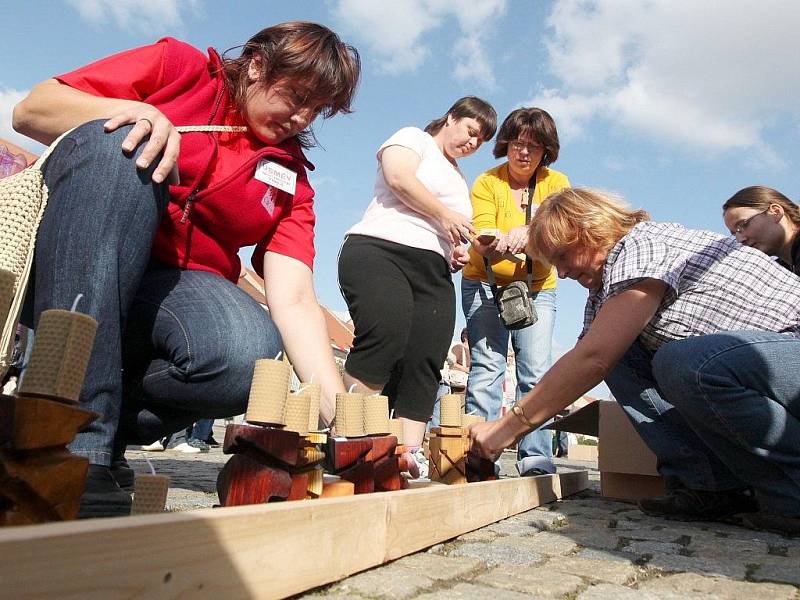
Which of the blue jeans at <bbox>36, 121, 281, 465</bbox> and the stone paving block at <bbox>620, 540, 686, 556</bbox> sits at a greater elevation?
the blue jeans at <bbox>36, 121, 281, 465</bbox>

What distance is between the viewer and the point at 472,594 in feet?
4.55

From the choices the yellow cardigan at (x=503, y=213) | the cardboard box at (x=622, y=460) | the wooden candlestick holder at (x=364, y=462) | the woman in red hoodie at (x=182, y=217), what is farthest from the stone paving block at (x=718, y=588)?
the yellow cardigan at (x=503, y=213)

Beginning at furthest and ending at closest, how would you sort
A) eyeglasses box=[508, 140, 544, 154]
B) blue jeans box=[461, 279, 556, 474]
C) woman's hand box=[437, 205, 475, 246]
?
eyeglasses box=[508, 140, 544, 154]
blue jeans box=[461, 279, 556, 474]
woman's hand box=[437, 205, 475, 246]

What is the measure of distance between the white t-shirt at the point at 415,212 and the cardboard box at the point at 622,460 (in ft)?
4.13

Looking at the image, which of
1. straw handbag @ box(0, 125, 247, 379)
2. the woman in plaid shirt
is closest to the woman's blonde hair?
the woman in plaid shirt

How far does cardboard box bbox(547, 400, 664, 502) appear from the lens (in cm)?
344

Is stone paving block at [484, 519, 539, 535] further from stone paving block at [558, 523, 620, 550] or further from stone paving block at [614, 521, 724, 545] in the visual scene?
stone paving block at [614, 521, 724, 545]

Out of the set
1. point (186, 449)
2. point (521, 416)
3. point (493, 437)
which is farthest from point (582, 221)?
point (186, 449)

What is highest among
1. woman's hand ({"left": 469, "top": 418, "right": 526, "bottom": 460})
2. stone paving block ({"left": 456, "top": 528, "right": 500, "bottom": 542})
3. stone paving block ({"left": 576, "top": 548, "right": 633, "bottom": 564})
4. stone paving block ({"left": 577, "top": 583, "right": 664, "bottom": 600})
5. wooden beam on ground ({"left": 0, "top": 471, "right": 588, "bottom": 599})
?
woman's hand ({"left": 469, "top": 418, "right": 526, "bottom": 460})

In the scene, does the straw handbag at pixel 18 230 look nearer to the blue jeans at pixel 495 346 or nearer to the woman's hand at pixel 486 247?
the woman's hand at pixel 486 247

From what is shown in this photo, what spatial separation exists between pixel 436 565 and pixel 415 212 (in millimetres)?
1868

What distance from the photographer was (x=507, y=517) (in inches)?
101

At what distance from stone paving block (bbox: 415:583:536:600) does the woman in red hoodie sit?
743 millimetres

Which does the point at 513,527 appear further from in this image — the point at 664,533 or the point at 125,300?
the point at 125,300
